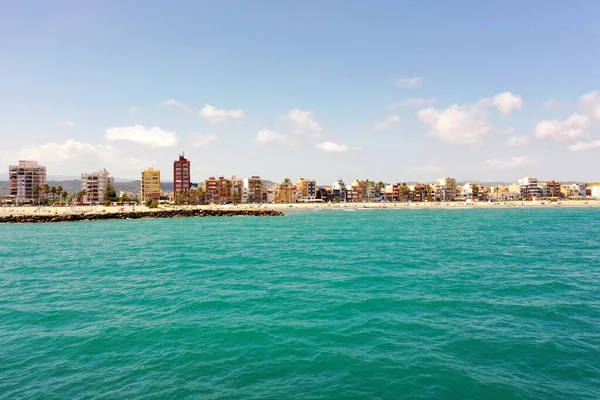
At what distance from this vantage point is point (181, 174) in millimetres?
170625

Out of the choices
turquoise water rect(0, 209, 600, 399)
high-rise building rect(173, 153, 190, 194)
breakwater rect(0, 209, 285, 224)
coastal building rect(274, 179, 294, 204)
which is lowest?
turquoise water rect(0, 209, 600, 399)

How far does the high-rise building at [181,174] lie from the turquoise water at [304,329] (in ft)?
467

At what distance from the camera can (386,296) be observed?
20109 millimetres

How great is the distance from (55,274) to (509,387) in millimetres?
30409

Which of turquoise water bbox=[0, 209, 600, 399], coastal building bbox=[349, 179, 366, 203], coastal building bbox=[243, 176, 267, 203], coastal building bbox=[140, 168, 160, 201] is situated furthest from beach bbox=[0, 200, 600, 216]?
turquoise water bbox=[0, 209, 600, 399]

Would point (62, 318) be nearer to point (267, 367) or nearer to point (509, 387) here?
point (267, 367)

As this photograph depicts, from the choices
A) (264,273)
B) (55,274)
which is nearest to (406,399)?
(264,273)

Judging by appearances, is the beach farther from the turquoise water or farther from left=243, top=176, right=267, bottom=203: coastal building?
the turquoise water

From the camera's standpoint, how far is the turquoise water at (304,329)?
10.9 m

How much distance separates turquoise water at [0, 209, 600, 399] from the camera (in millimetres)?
10914

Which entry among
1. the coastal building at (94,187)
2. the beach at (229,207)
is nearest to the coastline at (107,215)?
Answer: the beach at (229,207)

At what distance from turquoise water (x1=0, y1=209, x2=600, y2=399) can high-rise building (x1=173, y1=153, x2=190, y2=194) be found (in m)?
142

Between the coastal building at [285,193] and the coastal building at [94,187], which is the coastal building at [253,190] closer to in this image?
the coastal building at [285,193]

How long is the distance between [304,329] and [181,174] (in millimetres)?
166096
